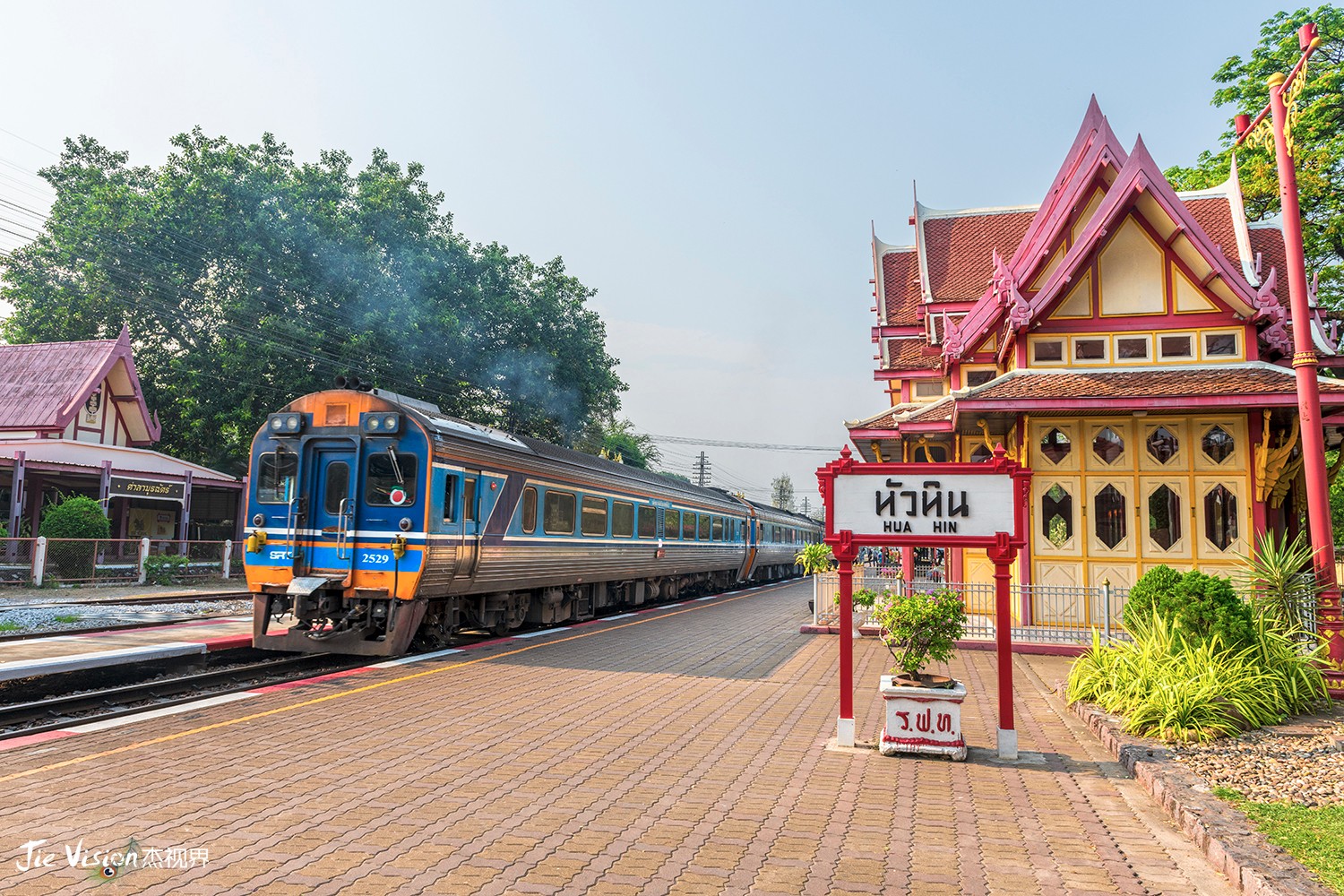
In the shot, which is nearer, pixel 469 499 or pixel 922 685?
pixel 922 685

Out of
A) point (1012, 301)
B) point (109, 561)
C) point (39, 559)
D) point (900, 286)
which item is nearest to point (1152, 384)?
point (1012, 301)

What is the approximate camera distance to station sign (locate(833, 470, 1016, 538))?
767cm

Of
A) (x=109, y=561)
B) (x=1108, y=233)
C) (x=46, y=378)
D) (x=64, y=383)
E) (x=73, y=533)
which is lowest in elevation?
(x=109, y=561)

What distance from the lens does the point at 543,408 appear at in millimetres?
39031

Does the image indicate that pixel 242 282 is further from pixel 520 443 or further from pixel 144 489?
pixel 520 443

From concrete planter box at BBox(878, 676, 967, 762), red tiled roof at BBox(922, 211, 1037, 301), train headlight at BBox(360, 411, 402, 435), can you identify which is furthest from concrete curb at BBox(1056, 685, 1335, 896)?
red tiled roof at BBox(922, 211, 1037, 301)

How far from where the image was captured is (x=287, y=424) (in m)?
12.1

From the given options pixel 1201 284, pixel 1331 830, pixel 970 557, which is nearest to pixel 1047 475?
pixel 970 557

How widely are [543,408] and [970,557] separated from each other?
83.5 ft

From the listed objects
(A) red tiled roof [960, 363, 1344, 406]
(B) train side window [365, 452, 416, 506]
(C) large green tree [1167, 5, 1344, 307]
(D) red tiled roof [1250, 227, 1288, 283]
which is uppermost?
(C) large green tree [1167, 5, 1344, 307]

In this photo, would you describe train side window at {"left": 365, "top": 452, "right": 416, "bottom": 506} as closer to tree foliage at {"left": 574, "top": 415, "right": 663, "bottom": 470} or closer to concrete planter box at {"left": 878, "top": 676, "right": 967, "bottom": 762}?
concrete planter box at {"left": 878, "top": 676, "right": 967, "bottom": 762}

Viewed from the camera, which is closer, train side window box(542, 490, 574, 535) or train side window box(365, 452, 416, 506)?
train side window box(365, 452, 416, 506)

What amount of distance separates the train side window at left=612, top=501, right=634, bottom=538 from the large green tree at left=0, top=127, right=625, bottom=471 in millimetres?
16950

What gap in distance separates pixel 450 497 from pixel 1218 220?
56.8 ft
